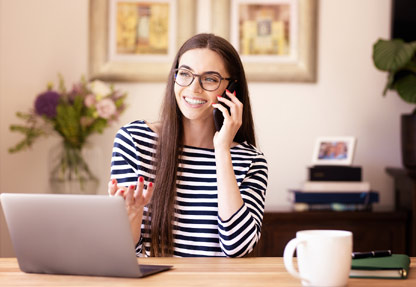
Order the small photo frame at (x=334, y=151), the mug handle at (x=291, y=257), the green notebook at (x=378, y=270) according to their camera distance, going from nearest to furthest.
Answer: the mug handle at (x=291, y=257), the green notebook at (x=378, y=270), the small photo frame at (x=334, y=151)

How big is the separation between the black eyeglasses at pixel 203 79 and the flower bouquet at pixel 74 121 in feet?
3.83

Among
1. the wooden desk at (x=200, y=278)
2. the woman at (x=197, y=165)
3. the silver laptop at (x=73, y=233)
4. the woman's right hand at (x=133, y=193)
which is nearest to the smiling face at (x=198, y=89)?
the woman at (x=197, y=165)

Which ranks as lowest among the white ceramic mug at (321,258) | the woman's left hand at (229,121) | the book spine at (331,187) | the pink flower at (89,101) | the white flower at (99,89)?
the book spine at (331,187)

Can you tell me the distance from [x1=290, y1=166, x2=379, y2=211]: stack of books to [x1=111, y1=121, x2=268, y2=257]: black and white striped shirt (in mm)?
1110

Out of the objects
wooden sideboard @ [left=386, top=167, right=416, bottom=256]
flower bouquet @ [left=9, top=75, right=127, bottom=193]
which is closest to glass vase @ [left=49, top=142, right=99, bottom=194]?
flower bouquet @ [left=9, top=75, right=127, bottom=193]

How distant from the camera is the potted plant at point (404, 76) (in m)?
3.00

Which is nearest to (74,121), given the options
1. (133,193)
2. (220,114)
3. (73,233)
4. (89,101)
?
(89,101)

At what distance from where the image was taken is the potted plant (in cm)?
300

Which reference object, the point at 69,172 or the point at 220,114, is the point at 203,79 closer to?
the point at 220,114

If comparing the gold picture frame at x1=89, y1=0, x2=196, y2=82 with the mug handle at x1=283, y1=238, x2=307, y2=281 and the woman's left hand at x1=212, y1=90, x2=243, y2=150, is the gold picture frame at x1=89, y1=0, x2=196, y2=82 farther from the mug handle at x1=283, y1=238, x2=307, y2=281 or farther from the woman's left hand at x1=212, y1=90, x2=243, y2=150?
the mug handle at x1=283, y1=238, x2=307, y2=281

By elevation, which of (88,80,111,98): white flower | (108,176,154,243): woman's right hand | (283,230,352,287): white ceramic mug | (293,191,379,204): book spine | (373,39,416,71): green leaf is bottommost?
(293,191,379,204): book spine

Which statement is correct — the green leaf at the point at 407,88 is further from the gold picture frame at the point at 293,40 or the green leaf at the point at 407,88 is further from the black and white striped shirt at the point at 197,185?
the black and white striped shirt at the point at 197,185

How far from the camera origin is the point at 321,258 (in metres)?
1.18

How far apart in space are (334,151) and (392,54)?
1.71 ft
